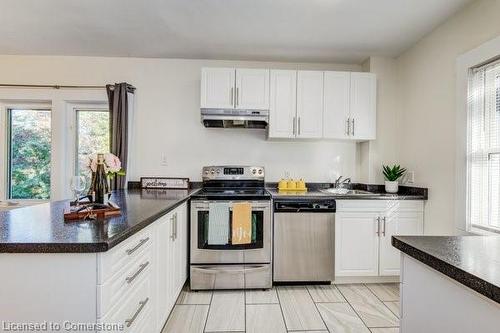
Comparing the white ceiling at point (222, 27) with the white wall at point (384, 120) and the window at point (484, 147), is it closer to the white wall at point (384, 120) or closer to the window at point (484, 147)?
the white wall at point (384, 120)

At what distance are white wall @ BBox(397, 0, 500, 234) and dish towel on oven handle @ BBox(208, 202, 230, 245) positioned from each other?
190 centimetres

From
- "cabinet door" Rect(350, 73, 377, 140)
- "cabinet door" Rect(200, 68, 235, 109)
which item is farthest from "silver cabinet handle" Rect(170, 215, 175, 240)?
"cabinet door" Rect(350, 73, 377, 140)

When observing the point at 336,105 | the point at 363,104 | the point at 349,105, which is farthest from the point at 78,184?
the point at 363,104

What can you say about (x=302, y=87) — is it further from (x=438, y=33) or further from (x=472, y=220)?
(x=472, y=220)

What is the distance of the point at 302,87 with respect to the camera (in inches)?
120

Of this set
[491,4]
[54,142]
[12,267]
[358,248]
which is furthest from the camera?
[54,142]

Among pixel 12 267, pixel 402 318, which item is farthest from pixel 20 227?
pixel 402 318

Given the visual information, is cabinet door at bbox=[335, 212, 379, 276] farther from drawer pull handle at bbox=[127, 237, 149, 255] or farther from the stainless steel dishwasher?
drawer pull handle at bbox=[127, 237, 149, 255]

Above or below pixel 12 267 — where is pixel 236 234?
below

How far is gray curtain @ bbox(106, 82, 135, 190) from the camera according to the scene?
3064mm

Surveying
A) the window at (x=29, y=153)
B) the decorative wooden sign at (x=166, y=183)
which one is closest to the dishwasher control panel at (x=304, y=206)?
the decorative wooden sign at (x=166, y=183)

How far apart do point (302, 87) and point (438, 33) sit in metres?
1.28

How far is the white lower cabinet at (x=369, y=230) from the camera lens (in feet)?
8.98

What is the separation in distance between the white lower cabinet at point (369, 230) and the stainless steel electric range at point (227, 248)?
0.71 m
